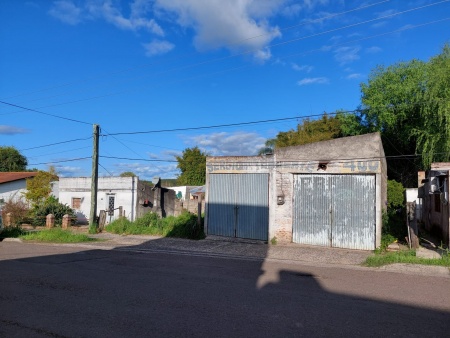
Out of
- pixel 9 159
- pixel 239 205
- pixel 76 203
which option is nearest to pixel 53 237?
pixel 239 205

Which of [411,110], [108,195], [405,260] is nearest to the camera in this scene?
[405,260]

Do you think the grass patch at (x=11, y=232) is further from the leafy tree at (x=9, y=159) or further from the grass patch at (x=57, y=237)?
the leafy tree at (x=9, y=159)

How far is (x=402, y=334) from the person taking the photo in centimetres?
500

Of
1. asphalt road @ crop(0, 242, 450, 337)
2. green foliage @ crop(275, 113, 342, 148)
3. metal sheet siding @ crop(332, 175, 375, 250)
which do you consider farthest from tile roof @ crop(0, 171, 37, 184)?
metal sheet siding @ crop(332, 175, 375, 250)

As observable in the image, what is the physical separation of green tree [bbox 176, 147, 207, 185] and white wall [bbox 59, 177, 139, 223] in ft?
99.4

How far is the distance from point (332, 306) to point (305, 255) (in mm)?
7037

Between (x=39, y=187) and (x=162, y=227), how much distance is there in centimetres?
1760

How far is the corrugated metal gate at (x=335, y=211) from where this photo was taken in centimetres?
1424

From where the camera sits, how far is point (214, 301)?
21.3 feet

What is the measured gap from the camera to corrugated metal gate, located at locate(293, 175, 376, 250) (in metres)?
14.2

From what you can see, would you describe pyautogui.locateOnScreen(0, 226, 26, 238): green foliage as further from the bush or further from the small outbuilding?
the small outbuilding

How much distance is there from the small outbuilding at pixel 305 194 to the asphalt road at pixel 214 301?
13.5 ft

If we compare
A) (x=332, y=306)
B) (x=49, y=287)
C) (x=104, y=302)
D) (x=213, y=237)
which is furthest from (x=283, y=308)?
(x=213, y=237)

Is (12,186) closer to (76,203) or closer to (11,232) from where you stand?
(76,203)
